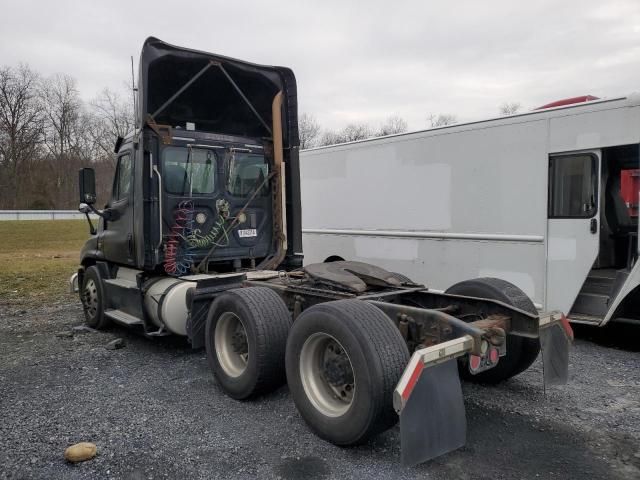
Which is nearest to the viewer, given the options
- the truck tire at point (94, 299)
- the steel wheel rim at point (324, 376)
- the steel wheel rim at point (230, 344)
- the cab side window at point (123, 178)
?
the steel wheel rim at point (324, 376)

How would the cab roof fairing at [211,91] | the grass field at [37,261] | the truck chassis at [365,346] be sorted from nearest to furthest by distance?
the truck chassis at [365,346], the cab roof fairing at [211,91], the grass field at [37,261]

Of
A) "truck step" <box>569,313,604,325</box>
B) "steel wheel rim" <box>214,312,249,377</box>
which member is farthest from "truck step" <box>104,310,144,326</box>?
"truck step" <box>569,313,604,325</box>

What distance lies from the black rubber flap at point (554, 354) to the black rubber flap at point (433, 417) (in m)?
1.08

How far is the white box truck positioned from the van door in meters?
0.01

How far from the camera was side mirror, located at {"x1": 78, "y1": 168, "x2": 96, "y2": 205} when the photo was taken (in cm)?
636

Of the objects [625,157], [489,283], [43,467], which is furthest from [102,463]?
[625,157]

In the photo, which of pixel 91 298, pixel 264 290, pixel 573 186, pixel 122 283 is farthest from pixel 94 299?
pixel 573 186

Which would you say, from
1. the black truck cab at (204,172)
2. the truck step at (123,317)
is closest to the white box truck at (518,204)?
the black truck cab at (204,172)

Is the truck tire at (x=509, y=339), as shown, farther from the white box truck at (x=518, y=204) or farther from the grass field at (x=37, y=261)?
the grass field at (x=37, y=261)

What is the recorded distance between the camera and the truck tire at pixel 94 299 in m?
6.84

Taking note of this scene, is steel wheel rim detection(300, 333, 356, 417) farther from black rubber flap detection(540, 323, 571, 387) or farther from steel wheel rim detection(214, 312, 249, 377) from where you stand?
black rubber flap detection(540, 323, 571, 387)

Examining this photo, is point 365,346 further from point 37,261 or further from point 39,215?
point 39,215

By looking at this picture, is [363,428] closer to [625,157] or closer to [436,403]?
[436,403]

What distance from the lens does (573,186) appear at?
20.2ft
